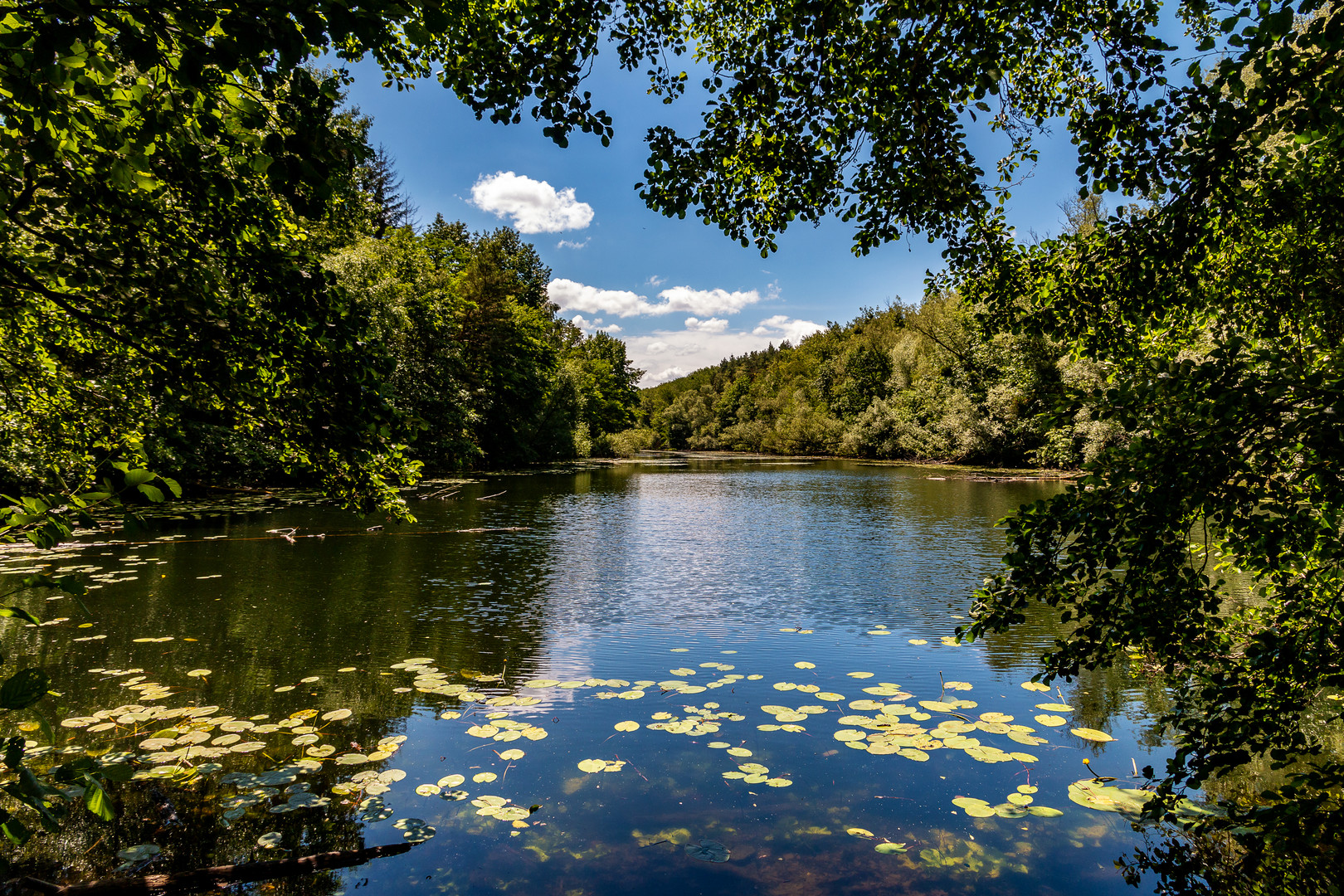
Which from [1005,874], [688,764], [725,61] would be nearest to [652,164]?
[725,61]

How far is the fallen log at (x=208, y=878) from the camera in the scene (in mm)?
3742

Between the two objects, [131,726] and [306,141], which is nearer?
[306,141]

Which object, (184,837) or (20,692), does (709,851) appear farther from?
(20,692)

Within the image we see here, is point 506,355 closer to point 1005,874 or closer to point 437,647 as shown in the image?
point 437,647

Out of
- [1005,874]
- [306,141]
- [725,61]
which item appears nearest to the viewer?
[306,141]

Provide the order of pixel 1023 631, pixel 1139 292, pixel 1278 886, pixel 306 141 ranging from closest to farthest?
pixel 306 141 < pixel 1278 886 < pixel 1139 292 < pixel 1023 631

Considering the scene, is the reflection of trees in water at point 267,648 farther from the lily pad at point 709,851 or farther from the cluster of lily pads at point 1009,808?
the cluster of lily pads at point 1009,808

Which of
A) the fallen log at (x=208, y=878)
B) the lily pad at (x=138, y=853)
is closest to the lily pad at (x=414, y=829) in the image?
the fallen log at (x=208, y=878)

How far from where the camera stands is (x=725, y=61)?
6.22 meters

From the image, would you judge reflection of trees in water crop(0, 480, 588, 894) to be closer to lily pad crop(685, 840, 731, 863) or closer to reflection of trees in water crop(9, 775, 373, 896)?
reflection of trees in water crop(9, 775, 373, 896)

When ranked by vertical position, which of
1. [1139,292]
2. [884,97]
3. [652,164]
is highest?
[884,97]

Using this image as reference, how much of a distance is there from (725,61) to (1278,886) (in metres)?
7.43

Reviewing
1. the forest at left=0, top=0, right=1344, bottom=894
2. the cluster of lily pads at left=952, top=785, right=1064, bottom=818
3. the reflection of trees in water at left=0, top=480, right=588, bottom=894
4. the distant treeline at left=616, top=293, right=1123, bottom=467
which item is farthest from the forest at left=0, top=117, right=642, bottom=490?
the distant treeline at left=616, top=293, right=1123, bottom=467

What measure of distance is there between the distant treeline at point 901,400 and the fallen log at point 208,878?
5.36 m
